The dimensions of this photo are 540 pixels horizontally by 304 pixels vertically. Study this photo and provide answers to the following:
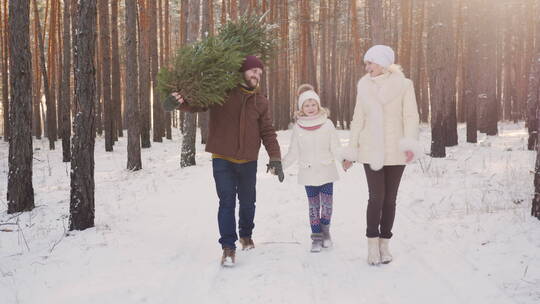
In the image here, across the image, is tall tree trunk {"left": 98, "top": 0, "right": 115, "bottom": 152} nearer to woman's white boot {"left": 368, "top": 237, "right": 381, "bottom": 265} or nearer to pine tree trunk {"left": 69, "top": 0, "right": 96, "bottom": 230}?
pine tree trunk {"left": 69, "top": 0, "right": 96, "bottom": 230}

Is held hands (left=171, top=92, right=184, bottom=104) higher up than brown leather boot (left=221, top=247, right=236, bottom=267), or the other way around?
held hands (left=171, top=92, right=184, bottom=104)

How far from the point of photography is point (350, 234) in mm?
5094

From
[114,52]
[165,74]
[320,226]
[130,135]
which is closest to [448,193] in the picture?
[320,226]

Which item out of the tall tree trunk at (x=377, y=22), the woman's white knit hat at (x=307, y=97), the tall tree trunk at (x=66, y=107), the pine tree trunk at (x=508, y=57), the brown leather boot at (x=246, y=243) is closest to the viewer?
the woman's white knit hat at (x=307, y=97)

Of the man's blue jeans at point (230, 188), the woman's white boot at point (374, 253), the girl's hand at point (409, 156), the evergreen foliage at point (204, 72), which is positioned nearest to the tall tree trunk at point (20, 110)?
the evergreen foliage at point (204, 72)

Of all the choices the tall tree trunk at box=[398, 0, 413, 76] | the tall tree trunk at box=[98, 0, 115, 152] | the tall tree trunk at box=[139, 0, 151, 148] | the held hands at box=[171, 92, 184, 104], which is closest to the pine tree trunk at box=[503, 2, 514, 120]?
the tall tree trunk at box=[398, 0, 413, 76]

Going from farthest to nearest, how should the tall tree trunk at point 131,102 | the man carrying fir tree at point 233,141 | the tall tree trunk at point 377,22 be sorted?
the tall tree trunk at point 131,102 < the tall tree trunk at point 377,22 < the man carrying fir tree at point 233,141

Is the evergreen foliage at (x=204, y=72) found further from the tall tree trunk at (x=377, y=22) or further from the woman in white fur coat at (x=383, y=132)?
the tall tree trunk at (x=377, y=22)

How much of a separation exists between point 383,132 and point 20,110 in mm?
5884

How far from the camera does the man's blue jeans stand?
13.7 ft

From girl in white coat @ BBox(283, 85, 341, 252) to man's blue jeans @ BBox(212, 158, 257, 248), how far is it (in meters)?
0.59

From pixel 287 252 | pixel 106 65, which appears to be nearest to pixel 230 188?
pixel 287 252

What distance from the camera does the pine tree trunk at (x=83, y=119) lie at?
16.9 ft

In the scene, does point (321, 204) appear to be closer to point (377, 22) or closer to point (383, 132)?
point (383, 132)
